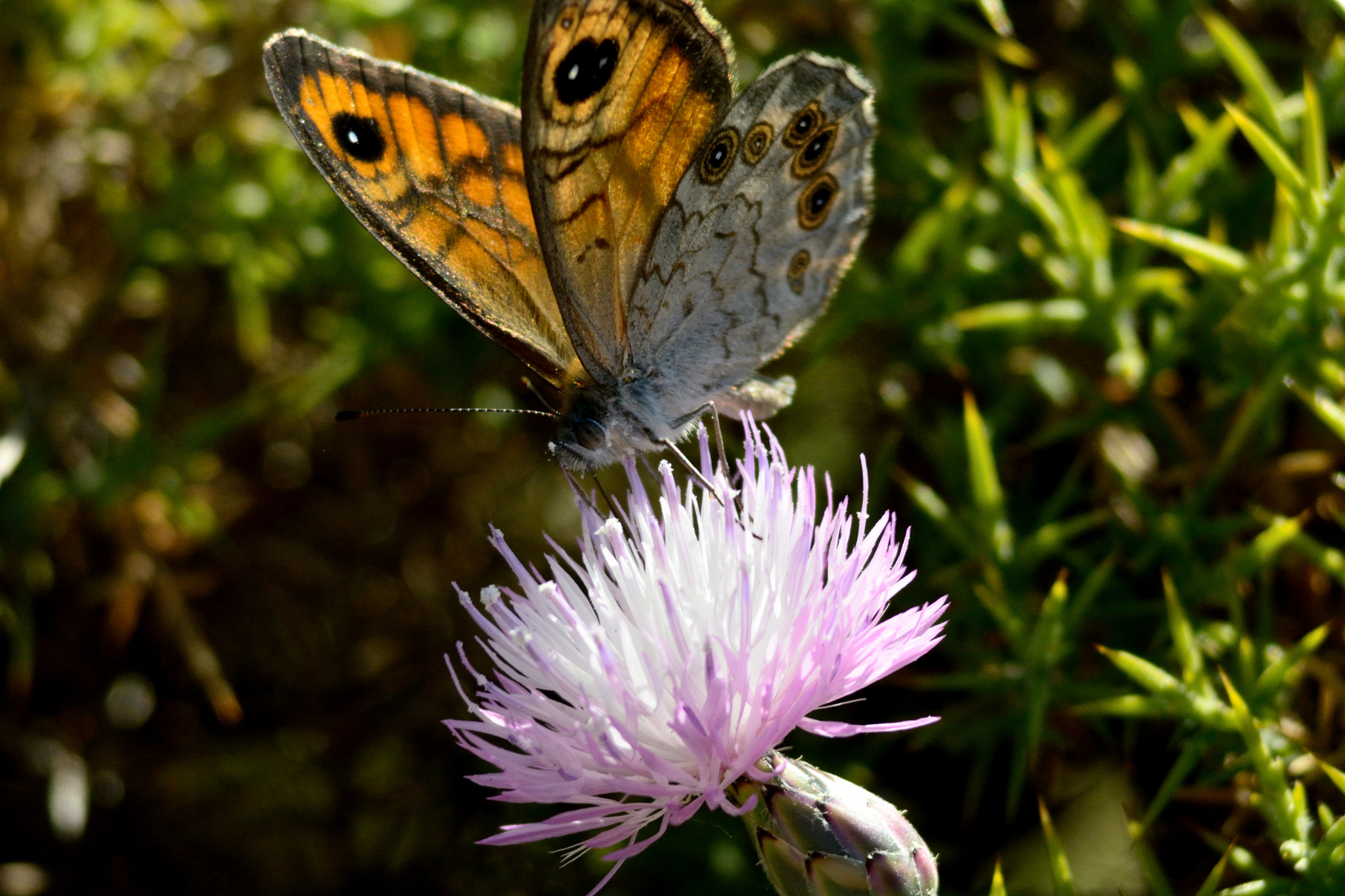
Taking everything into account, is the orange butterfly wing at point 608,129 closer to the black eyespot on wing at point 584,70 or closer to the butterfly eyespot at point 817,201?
the black eyespot on wing at point 584,70

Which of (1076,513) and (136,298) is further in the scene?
(136,298)

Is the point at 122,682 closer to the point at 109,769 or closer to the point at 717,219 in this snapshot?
the point at 109,769

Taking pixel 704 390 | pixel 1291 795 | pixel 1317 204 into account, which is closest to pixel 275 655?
pixel 704 390

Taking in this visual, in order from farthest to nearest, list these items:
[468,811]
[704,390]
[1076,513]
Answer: [468,811], [1076,513], [704,390]

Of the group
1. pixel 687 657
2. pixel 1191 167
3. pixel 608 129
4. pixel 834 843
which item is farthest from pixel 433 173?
pixel 1191 167

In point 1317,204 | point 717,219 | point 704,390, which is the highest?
point 1317,204

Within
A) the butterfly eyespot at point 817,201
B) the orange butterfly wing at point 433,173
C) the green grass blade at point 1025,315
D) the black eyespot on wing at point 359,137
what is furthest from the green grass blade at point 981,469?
the black eyespot on wing at point 359,137

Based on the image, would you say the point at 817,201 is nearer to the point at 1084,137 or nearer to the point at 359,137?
the point at 1084,137

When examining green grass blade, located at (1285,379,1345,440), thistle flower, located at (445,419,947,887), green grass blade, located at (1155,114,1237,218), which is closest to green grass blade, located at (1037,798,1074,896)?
thistle flower, located at (445,419,947,887)
